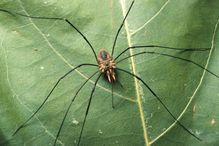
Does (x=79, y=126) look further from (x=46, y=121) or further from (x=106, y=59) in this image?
(x=106, y=59)

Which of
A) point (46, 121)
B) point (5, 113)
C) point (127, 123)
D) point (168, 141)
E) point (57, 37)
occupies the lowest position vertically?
point (168, 141)

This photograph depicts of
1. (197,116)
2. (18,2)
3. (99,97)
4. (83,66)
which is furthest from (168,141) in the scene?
(18,2)

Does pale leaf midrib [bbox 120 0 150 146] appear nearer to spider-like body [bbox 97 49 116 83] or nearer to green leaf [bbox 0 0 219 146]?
green leaf [bbox 0 0 219 146]

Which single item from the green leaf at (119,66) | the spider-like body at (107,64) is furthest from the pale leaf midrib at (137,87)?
the spider-like body at (107,64)

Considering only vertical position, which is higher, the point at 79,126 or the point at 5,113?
the point at 5,113

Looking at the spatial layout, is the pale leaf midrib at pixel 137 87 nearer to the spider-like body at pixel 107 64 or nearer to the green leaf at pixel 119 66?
the green leaf at pixel 119 66

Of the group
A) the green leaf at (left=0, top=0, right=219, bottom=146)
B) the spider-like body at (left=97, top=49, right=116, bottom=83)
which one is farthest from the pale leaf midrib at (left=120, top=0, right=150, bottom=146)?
the spider-like body at (left=97, top=49, right=116, bottom=83)

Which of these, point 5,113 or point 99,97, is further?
point 99,97
